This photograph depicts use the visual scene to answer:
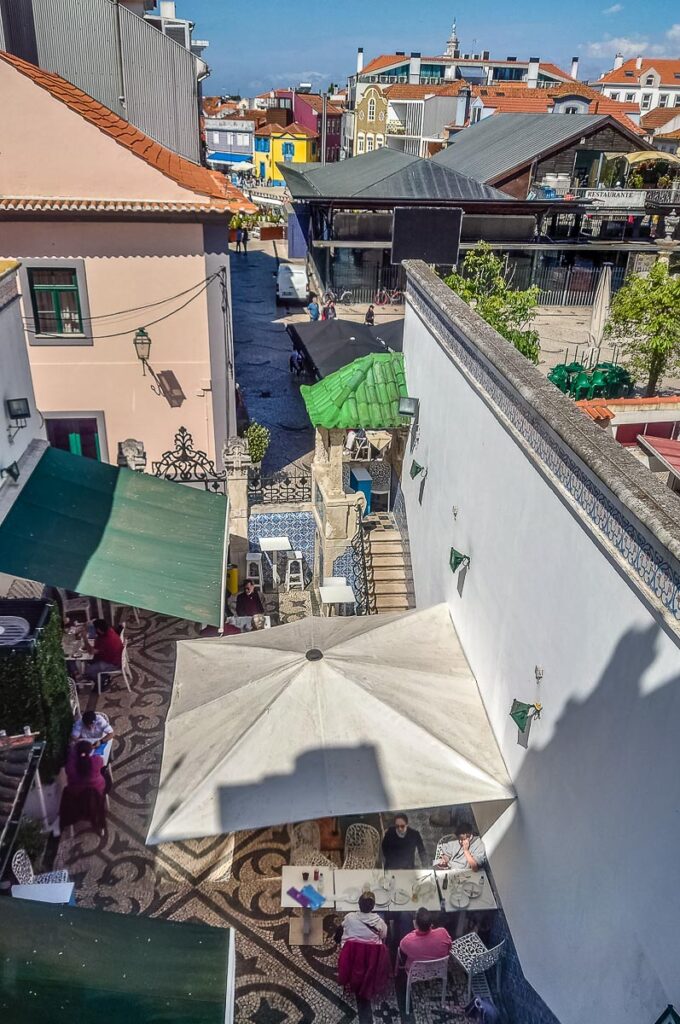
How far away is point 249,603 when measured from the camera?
1094 centimetres

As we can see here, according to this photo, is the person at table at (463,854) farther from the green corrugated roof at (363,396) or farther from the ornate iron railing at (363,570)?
the green corrugated roof at (363,396)

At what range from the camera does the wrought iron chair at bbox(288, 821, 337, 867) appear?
23.7ft

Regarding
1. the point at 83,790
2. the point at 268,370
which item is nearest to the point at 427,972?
the point at 83,790

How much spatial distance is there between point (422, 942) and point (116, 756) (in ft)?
14.1

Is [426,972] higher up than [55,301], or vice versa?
[55,301]

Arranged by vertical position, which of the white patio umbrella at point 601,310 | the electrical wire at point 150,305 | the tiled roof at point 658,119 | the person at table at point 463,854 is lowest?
the person at table at point 463,854

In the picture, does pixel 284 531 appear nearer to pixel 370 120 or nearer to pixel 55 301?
pixel 55 301

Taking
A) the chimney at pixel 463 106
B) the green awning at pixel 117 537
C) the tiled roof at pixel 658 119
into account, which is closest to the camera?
the green awning at pixel 117 537

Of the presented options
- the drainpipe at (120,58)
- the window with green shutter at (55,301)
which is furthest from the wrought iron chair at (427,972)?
the drainpipe at (120,58)

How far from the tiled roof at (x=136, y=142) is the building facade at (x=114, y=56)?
524 millimetres

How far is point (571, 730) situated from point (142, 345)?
34.0 ft

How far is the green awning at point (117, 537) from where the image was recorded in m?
8.59

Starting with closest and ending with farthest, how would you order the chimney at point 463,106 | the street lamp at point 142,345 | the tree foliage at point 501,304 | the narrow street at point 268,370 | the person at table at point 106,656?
the person at table at point 106,656, the street lamp at point 142,345, the tree foliage at point 501,304, the narrow street at point 268,370, the chimney at point 463,106

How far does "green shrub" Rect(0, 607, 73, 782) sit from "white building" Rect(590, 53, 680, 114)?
9760 centimetres
